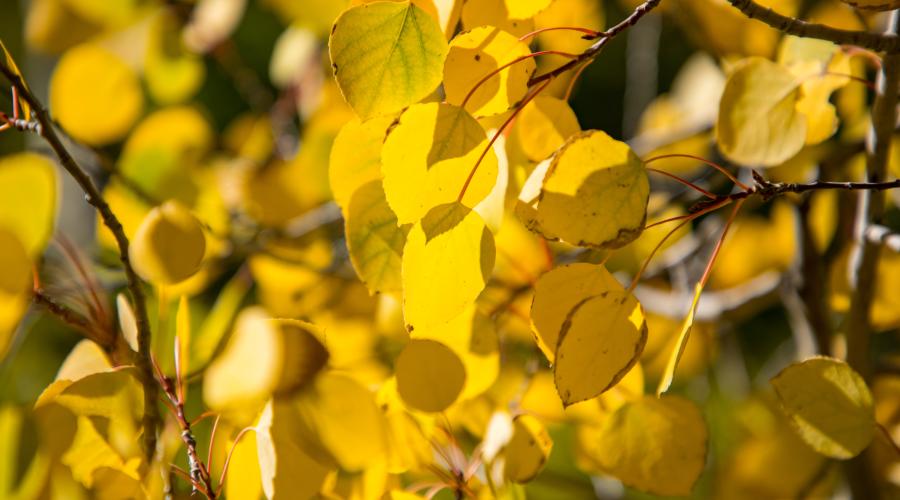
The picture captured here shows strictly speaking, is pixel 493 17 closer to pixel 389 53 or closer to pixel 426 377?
pixel 389 53

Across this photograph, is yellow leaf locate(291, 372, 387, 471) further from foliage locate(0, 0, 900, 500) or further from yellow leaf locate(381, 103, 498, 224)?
yellow leaf locate(381, 103, 498, 224)

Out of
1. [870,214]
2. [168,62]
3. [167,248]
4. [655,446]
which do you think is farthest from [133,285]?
[168,62]

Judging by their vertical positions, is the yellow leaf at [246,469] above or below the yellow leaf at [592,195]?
below

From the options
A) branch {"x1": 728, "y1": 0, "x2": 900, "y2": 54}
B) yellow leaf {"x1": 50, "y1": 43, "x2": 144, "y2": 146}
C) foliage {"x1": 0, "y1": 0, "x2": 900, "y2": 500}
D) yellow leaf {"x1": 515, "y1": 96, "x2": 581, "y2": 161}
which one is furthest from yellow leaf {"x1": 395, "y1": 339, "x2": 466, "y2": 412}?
yellow leaf {"x1": 50, "y1": 43, "x2": 144, "y2": 146}

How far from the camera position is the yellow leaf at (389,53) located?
0.35 m

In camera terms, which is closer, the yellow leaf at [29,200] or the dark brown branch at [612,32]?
the dark brown branch at [612,32]

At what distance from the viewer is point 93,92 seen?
76 cm

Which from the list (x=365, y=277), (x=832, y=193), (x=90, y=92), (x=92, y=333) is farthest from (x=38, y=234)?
(x=832, y=193)

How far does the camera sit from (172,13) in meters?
0.86

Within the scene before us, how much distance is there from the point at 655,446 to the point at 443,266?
6.1 inches

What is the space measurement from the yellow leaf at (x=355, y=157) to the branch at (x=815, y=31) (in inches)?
6.0

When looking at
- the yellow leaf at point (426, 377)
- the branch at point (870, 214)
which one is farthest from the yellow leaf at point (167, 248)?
the branch at point (870, 214)

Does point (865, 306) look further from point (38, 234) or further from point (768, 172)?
point (38, 234)

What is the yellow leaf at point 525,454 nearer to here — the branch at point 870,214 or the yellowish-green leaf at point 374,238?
the yellowish-green leaf at point 374,238
